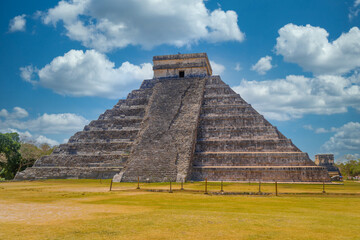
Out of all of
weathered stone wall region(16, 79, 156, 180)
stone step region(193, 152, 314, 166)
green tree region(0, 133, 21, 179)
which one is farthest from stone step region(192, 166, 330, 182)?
green tree region(0, 133, 21, 179)

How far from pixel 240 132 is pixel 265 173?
464 cm

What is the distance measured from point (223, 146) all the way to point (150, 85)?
40.0 ft

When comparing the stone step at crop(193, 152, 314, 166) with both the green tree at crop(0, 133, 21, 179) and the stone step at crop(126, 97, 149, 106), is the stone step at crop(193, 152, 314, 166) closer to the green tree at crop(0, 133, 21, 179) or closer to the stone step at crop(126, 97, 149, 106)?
the stone step at crop(126, 97, 149, 106)

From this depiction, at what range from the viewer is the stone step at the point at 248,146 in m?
24.7

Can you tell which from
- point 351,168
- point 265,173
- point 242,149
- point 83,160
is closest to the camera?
point 265,173

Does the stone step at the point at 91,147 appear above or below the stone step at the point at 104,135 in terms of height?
below

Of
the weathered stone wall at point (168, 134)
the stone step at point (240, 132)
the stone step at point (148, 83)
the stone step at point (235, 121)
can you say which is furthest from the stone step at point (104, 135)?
the stone step at point (148, 83)

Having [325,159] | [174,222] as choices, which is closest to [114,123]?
[174,222]

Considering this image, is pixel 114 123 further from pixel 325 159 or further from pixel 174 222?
pixel 325 159

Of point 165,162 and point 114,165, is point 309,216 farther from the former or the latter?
point 114,165

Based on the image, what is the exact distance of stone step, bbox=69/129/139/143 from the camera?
28.7m

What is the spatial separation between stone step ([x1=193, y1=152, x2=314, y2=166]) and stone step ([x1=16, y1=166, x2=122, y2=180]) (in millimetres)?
6519

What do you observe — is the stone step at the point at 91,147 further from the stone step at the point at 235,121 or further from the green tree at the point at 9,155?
the green tree at the point at 9,155

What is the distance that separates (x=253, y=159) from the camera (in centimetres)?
2395
